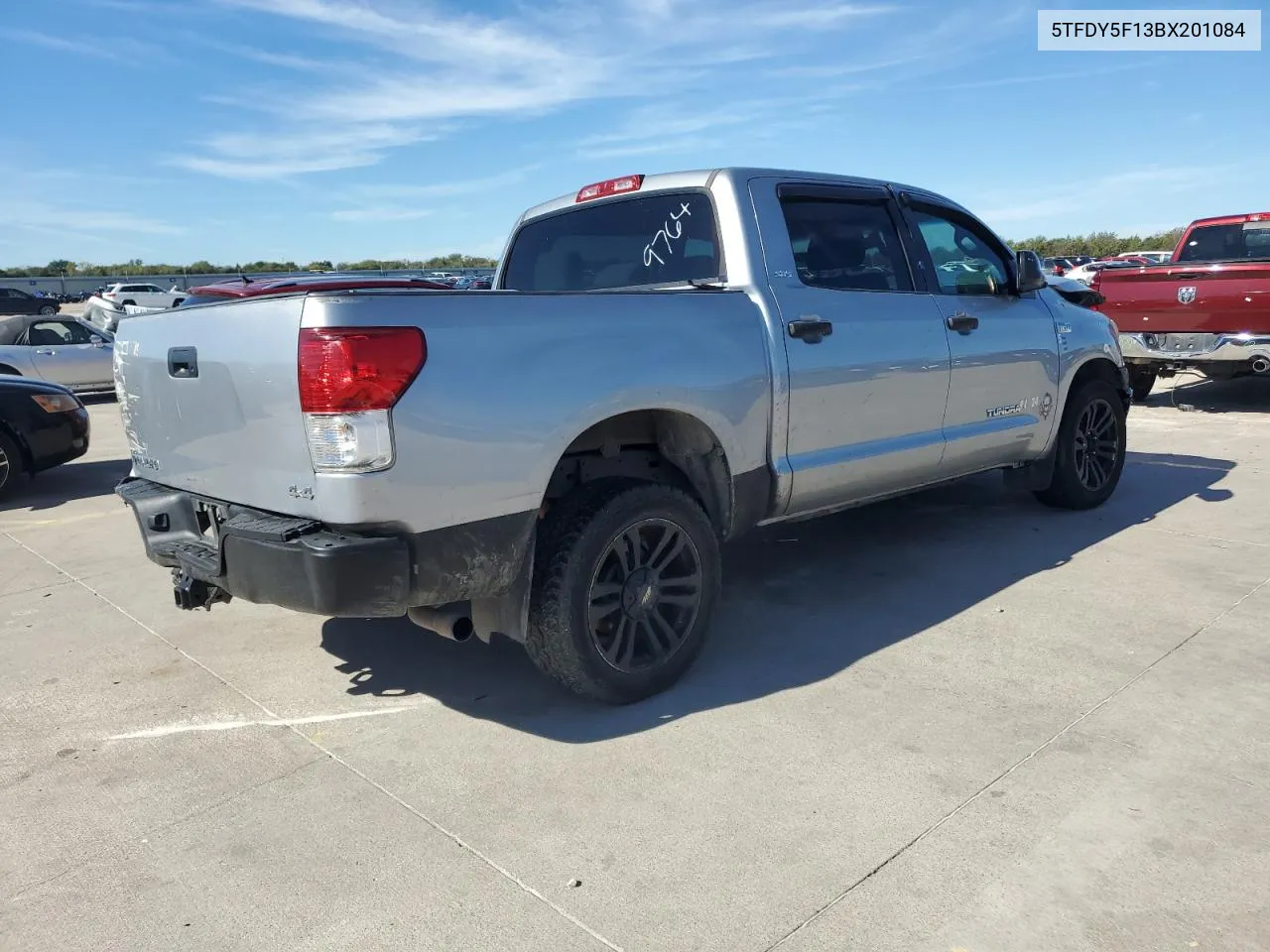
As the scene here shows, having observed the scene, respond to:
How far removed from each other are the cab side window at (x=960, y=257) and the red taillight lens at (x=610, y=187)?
1.47 meters

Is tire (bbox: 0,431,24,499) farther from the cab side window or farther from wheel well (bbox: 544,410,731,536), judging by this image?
the cab side window

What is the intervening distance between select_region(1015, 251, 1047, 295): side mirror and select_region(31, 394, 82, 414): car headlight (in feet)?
23.5

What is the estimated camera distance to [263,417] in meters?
2.95

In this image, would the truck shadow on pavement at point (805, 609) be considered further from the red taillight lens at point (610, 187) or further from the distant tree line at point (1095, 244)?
the distant tree line at point (1095, 244)

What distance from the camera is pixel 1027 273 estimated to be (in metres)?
5.15

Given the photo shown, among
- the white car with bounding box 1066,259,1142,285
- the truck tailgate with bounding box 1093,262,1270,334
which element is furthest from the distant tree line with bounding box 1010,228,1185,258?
the truck tailgate with bounding box 1093,262,1270,334

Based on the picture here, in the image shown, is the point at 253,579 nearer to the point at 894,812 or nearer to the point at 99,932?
the point at 99,932

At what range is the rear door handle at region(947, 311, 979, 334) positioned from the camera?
4.75m

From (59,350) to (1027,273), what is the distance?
13391mm

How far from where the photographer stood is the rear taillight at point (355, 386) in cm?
273

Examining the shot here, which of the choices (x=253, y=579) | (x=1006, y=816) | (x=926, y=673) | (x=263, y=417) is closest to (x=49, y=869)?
(x=253, y=579)

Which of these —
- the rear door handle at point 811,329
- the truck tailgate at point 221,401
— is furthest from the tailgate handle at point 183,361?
the rear door handle at point 811,329

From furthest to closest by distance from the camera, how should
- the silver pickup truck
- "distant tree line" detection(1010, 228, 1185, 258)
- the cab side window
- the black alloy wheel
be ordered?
"distant tree line" detection(1010, 228, 1185, 258)
the cab side window
the black alloy wheel
the silver pickup truck

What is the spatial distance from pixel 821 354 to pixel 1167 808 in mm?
2082
